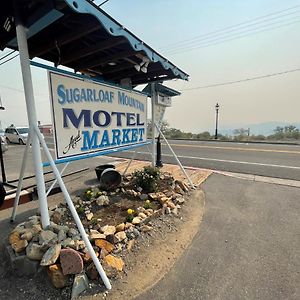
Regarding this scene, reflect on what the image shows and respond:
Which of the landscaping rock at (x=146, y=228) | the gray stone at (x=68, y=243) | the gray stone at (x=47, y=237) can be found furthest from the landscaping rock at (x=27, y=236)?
the landscaping rock at (x=146, y=228)

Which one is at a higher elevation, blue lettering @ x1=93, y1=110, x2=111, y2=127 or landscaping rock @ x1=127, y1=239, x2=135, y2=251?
blue lettering @ x1=93, y1=110, x2=111, y2=127

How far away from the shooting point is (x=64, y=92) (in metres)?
2.83

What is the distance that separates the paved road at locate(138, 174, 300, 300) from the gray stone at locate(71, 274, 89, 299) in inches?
22.8

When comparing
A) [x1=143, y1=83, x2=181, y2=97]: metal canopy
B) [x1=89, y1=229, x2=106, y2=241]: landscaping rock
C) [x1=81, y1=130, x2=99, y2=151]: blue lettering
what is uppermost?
[x1=143, y1=83, x2=181, y2=97]: metal canopy

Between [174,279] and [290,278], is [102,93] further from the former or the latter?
[290,278]

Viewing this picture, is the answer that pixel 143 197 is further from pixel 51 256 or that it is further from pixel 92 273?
pixel 51 256

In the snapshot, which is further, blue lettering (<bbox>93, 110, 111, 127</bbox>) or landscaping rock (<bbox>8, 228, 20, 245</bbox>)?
blue lettering (<bbox>93, 110, 111, 127</bbox>)

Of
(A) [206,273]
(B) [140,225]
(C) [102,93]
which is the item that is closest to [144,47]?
(C) [102,93]

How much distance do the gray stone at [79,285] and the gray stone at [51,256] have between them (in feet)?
0.97

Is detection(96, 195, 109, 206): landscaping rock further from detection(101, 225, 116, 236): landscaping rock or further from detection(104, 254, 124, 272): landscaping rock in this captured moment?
detection(104, 254, 124, 272): landscaping rock

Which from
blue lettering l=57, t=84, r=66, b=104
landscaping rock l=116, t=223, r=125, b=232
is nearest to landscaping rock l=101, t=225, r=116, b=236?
landscaping rock l=116, t=223, r=125, b=232

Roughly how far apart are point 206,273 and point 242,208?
79.3 inches

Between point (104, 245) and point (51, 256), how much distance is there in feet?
2.04

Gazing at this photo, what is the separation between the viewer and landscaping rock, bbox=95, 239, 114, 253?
262cm
